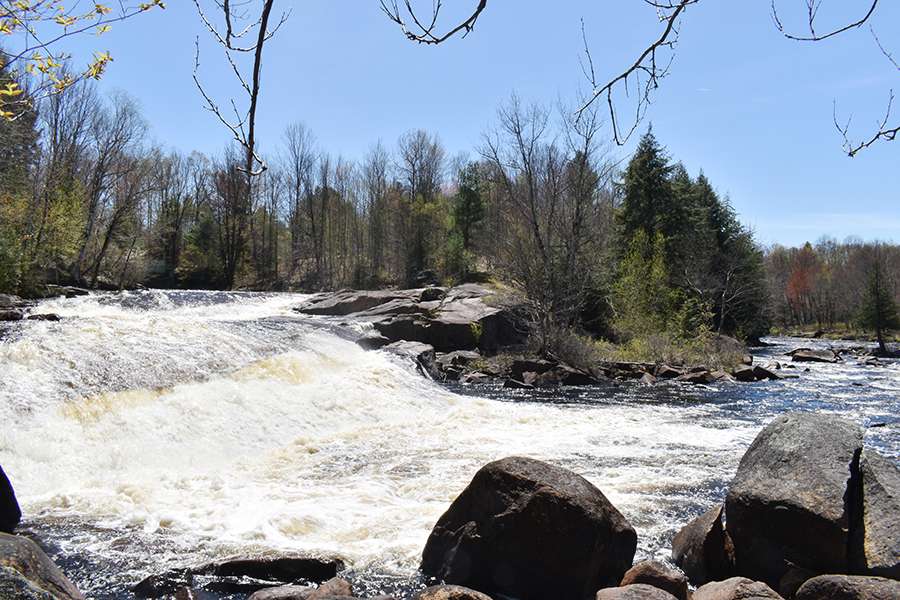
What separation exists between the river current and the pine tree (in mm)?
29725

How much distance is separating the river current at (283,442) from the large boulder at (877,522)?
1679 millimetres

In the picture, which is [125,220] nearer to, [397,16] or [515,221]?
[515,221]

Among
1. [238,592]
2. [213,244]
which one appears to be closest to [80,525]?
[238,592]

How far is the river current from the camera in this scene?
630cm

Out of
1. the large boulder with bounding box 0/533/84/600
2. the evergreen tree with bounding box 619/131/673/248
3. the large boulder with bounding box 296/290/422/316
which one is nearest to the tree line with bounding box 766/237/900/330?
the evergreen tree with bounding box 619/131/673/248

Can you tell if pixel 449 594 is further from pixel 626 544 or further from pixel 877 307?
pixel 877 307

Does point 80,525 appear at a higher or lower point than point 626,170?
lower

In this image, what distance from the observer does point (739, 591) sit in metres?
4.39

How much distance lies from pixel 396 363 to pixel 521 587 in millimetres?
12576

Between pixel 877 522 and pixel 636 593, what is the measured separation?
2.09 meters

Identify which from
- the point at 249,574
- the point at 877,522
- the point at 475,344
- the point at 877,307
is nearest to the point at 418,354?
the point at 475,344

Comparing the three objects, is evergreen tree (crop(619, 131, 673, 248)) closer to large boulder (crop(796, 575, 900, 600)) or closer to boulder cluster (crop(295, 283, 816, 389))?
boulder cluster (crop(295, 283, 816, 389))

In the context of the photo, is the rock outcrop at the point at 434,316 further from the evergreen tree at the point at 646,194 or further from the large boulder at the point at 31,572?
the large boulder at the point at 31,572

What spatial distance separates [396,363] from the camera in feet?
57.3
